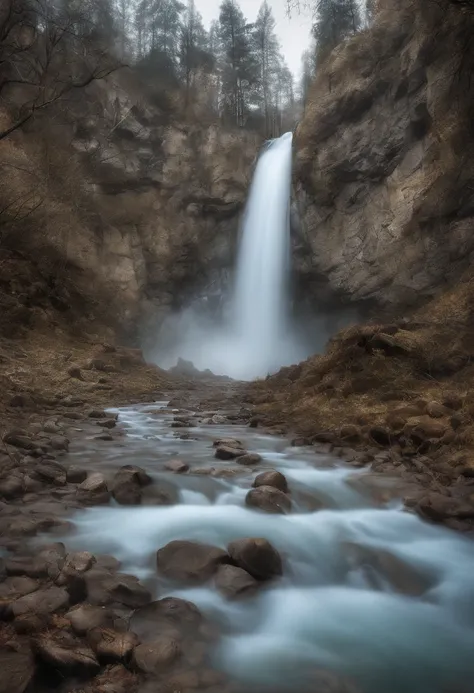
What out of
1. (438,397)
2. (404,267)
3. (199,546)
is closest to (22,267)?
(404,267)

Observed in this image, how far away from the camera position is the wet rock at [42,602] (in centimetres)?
244

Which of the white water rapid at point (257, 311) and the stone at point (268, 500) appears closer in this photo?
the stone at point (268, 500)

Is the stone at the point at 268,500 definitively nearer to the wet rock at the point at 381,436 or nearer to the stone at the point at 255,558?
the stone at the point at 255,558

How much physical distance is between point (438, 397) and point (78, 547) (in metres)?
5.50

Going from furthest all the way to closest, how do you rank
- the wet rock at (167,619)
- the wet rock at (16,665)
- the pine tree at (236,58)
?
the pine tree at (236,58), the wet rock at (167,619), the wet rock at (16,665)

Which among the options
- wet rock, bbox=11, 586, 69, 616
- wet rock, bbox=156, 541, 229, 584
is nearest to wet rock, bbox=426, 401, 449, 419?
wet rock, bbox=156, 541, 229, 584

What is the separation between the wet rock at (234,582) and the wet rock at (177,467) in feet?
7.31

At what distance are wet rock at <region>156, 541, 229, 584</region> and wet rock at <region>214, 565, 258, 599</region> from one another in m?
0.07

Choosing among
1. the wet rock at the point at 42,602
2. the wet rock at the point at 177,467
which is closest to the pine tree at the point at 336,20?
the wet rock at the point at 177,467

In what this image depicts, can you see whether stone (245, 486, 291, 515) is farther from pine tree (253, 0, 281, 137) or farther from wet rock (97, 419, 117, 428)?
pine tree (253, 0, 281, 137)

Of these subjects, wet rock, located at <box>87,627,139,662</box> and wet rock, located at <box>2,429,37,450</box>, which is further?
wet rock, located at <box>2,429,37,450</box>

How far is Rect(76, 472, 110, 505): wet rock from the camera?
428 cm

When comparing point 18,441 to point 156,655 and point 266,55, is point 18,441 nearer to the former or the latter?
point 156,655

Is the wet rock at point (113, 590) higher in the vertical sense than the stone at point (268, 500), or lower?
lower
